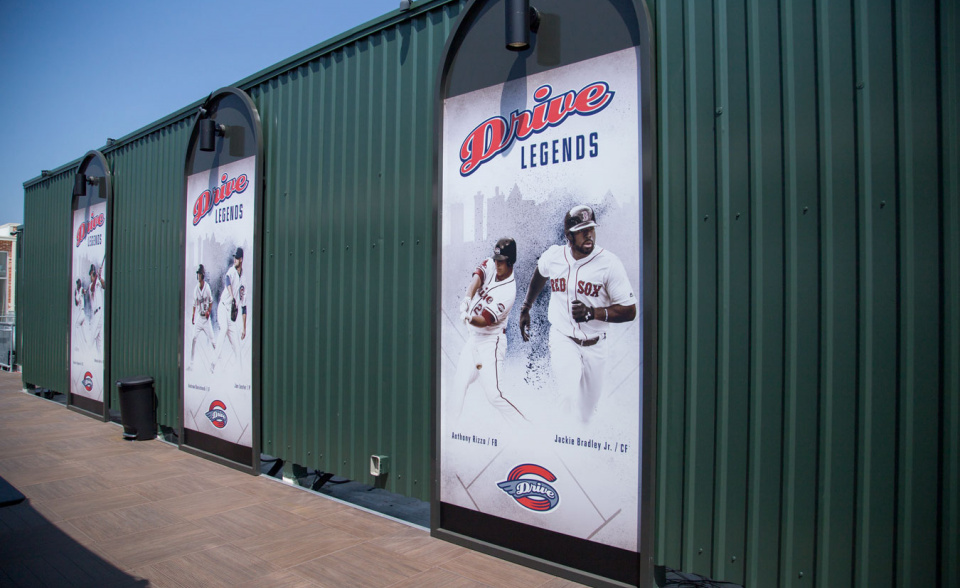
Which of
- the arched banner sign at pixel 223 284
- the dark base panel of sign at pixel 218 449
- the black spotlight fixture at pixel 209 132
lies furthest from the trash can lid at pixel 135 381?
the black spotlight fixture at pixel 209 132

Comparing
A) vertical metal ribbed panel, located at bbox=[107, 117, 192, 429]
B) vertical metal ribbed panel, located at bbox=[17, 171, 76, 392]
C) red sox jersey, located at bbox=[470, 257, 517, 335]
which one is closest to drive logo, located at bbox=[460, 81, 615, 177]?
red sox jersey, located at bbox=[470, 257, 517, 335]

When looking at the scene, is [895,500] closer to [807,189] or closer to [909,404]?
[909,404]

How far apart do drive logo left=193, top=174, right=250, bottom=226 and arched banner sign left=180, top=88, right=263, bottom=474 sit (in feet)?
0.04

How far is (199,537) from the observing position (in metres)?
4.66

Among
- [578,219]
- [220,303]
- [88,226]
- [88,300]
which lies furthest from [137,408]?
[578,219]

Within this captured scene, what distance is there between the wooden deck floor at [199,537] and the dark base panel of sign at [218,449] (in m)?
0.11

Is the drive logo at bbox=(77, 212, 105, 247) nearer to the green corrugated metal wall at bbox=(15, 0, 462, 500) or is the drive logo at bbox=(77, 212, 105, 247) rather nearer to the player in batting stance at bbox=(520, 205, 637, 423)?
the green corrugated metal wall at bbox=(15, 0, 462, 500)

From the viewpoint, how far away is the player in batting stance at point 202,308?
7.12 metres

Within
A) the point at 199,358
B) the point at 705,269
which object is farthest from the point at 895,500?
the point at 199,358

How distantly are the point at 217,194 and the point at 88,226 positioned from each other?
4.61m

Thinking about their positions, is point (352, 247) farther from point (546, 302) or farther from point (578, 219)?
point (578, 219)

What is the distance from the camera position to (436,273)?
469cm

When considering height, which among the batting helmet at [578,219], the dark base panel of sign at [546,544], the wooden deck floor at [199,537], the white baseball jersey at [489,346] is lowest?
the wooden deck floor at [199,537]

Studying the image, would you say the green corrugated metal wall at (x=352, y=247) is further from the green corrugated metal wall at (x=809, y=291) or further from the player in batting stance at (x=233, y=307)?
the green corrugated metal wall at (x=809, y=291)
